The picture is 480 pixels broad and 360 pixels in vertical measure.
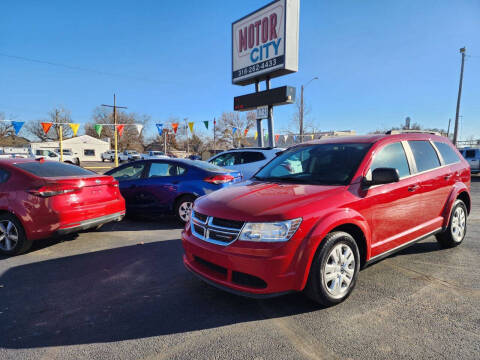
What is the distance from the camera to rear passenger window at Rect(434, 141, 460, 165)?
448 cm

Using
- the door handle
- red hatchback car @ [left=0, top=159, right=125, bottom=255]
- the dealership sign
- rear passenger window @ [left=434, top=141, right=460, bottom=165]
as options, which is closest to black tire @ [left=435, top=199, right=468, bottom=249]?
rear passenger window @ [left=434, top=141, right=460, bottom=165]

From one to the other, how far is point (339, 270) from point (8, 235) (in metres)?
4.65

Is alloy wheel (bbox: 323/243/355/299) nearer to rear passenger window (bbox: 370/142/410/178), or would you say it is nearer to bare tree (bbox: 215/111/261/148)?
rear passenger window (bbox: 370/142/410/178)

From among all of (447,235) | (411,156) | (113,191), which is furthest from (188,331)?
(447,235)

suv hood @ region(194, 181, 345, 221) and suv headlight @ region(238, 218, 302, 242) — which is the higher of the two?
suv hood @ region(194, 181, 345, 221)

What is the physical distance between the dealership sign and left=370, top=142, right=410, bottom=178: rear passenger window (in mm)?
12146

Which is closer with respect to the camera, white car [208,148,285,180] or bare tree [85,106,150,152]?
white car [208,148,285,180]

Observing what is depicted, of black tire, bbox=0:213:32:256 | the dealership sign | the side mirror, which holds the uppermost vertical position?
the dealership sign

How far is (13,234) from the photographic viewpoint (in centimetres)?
449

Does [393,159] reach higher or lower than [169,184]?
higher

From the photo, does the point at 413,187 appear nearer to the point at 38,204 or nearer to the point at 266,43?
the point at 38,204

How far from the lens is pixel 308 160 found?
3.93 metres

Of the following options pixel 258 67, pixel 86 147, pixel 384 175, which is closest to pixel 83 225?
A: pixel 384 175

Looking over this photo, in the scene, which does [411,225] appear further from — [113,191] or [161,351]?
[113,191]
